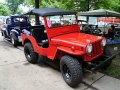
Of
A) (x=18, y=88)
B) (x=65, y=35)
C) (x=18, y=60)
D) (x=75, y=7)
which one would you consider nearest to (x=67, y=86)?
(x=18, y=88)

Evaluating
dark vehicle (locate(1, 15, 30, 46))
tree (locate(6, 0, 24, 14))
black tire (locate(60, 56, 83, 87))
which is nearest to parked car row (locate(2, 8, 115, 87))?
black tire (locate(60, 56, 83, 87))

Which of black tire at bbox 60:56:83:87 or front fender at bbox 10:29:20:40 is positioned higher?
front fender at bbox 10:29:20:40

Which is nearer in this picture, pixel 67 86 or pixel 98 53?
pixel 67 86

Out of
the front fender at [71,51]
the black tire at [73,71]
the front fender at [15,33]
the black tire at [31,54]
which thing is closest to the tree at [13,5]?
the front fender at [15,33]

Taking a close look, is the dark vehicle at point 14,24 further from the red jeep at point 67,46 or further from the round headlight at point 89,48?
the round headlight at point 89,48

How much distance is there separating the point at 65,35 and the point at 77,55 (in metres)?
1.38

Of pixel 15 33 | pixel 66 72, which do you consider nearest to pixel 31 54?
pixel 66 72

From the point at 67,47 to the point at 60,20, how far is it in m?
1.50

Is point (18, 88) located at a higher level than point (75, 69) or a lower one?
lower

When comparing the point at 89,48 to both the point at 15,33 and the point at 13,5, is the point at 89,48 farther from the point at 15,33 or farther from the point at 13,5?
the point at 13,5

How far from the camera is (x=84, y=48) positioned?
4.63 metres

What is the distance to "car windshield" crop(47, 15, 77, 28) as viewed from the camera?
5952mm

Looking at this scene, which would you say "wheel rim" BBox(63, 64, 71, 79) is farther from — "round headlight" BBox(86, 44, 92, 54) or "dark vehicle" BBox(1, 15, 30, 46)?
"dark vehicle" BBox(1, 15, 30, 46)

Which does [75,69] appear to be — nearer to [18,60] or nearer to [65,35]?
[65,35]
